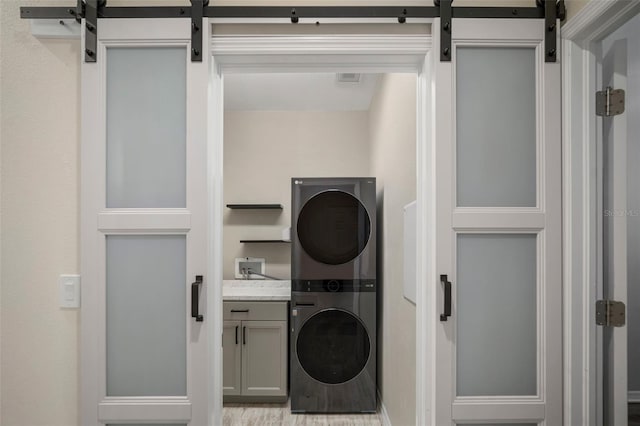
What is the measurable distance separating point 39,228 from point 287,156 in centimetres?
267

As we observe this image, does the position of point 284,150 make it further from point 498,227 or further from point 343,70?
point 498,227

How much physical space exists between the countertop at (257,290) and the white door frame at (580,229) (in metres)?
2.22

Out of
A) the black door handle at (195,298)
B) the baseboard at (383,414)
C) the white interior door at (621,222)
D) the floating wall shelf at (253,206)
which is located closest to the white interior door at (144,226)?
the black door handle at (195,298)

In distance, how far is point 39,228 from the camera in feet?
5.89

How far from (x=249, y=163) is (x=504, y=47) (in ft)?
9.37

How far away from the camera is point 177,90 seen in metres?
1.73

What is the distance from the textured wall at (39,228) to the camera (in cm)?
179

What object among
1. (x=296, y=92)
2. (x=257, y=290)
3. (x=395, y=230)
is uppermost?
(x=296, y=92)

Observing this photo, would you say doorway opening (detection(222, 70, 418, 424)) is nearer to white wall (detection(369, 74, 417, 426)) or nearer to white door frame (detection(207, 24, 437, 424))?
white wall (detection(369, 74, 417, 426))

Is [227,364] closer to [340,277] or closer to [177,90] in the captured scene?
[340,277]

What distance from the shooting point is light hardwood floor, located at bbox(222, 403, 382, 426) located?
133 inches

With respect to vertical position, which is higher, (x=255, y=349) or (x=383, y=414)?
(x=255, y=349)

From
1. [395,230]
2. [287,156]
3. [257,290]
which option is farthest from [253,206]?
[395,230]

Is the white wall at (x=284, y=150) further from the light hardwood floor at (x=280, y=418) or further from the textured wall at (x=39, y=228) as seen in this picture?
the textured wall at (x=39, y=228)
